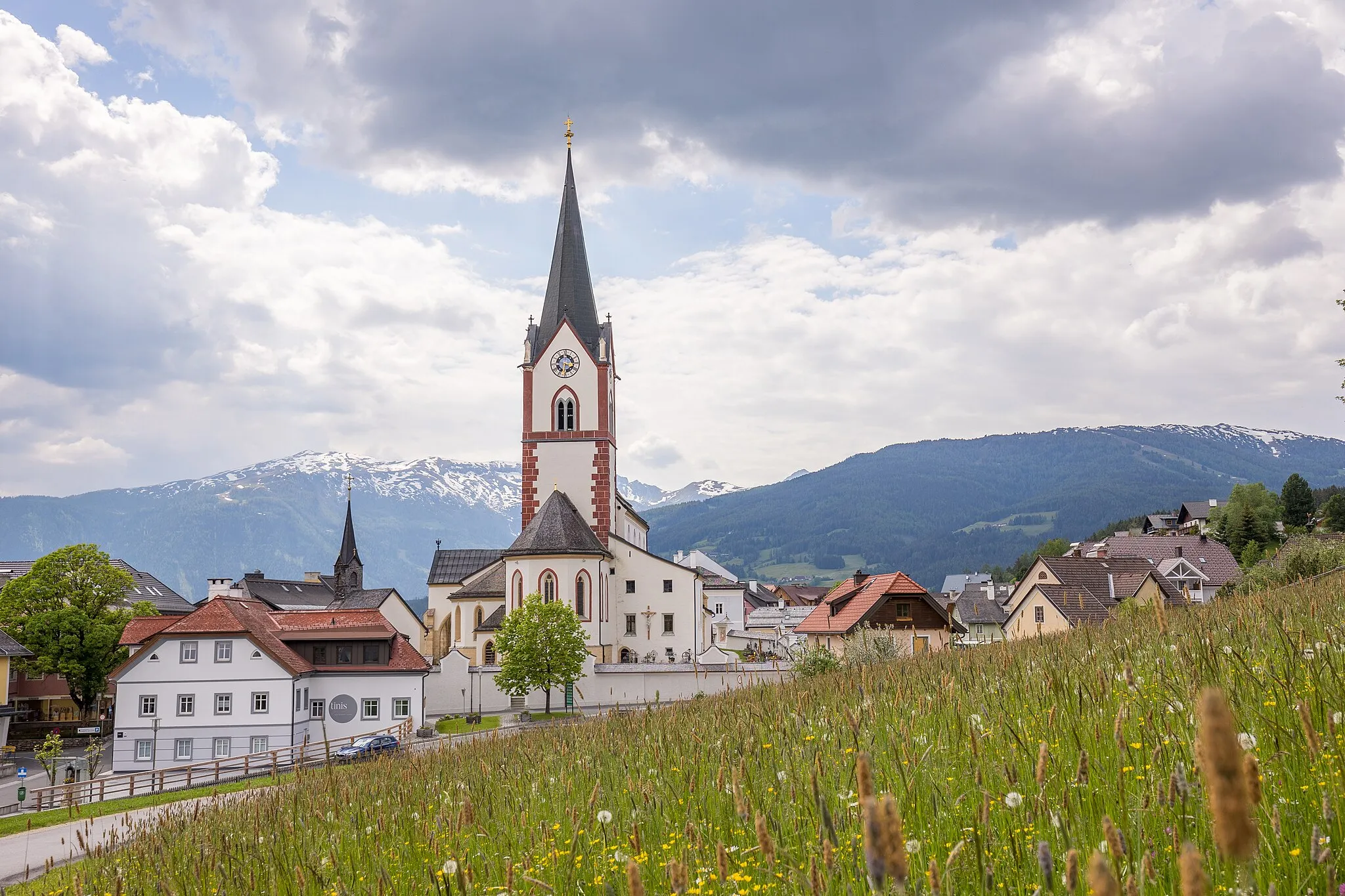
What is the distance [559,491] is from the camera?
61625 mm

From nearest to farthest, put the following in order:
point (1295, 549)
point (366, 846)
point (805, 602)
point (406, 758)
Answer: point (366, 846) < point (406, 758) < point (1295, 549) < point (805, 602)

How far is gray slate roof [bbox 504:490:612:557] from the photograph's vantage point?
56438 mm

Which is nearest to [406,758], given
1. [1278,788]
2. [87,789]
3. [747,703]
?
[747,703]

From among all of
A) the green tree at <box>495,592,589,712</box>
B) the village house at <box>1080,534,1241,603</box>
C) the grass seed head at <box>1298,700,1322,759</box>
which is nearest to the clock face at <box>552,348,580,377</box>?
the green tree at <box>495,592,589,712</box>

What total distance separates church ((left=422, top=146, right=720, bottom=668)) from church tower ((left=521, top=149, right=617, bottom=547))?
0.06m

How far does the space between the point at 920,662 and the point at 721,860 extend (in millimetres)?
7453

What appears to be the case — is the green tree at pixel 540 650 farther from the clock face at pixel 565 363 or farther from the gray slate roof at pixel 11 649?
the gray slate roof at pixel 11 649

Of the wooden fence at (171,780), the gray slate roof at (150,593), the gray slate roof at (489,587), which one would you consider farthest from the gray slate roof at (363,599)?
the wooden fence at (171,780)

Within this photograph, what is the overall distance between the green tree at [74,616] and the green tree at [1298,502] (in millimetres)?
110479

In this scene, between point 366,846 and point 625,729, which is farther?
point 625,729

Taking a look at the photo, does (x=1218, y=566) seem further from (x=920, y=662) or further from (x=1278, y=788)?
(x=1278, y=788)

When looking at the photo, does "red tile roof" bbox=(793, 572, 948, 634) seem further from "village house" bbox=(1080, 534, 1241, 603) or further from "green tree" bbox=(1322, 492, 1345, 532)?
"green tree" bbox=(1322, 492, 1345, 532)

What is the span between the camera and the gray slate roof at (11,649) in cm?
4397

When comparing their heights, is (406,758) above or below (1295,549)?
below
